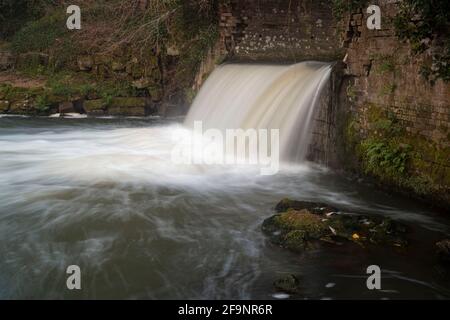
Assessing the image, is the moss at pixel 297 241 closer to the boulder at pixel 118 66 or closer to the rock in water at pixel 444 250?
the rock in water at pixel 444 250

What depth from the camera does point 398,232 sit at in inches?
255

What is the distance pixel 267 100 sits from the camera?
1090 centimetres

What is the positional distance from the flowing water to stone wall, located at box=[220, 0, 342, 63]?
12.0 feet

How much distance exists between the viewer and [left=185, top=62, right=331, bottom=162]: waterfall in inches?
386

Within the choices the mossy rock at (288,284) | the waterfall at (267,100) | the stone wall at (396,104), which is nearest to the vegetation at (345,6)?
the stone wall at (396,104)

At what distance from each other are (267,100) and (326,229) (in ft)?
16.5

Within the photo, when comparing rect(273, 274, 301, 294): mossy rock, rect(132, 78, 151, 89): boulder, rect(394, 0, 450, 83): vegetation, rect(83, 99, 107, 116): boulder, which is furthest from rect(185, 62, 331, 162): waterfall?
rect(273, 274, 301, 294): mossy rock

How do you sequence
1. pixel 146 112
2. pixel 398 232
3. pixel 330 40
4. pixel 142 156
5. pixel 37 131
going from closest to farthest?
pixel 398 232 < pixel 142 156 < pixel 37 131 < pixel 330 40 < pixel 146 112

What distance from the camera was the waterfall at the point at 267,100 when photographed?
980 cm

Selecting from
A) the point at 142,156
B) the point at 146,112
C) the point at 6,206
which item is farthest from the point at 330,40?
the point at 6,206

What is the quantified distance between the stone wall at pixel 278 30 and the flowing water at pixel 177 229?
144 inches

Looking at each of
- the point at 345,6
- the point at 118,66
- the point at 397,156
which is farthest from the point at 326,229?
the point at 118,66
